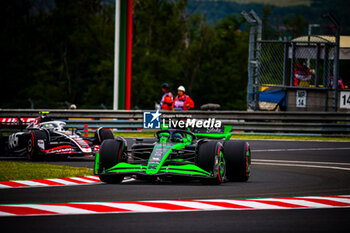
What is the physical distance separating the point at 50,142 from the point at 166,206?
7.20 m

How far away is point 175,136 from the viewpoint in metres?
11.3

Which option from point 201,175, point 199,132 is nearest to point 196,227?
point 201,175

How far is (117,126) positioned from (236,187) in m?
12.2

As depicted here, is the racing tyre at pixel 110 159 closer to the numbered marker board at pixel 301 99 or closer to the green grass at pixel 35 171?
the green grass at pixel 35 171

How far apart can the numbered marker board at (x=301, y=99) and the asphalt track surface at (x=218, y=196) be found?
7997 millimetres

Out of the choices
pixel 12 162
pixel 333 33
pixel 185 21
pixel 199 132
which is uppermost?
pixel 185 21

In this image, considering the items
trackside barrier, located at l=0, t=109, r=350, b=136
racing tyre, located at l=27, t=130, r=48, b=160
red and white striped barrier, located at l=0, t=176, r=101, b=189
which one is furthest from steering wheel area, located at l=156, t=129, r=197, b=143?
trackside barrier, located at l=0, t=109, r=350, b=136

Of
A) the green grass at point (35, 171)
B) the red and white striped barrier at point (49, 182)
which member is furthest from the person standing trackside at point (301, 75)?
the red and white striped barrier at point (49, 182)

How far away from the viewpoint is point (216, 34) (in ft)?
207

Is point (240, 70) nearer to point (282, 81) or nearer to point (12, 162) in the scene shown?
point (282, 81)

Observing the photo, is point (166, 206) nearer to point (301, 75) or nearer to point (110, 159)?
point (110, 159)

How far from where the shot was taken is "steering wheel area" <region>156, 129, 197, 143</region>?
36.5 feet

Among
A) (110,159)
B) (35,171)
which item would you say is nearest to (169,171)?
(110,159)

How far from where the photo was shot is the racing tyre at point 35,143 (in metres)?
14.6
